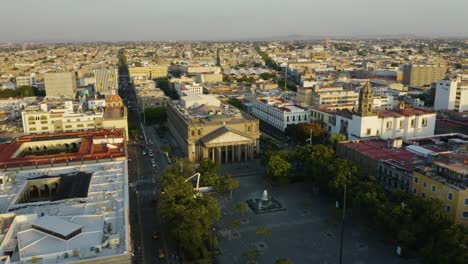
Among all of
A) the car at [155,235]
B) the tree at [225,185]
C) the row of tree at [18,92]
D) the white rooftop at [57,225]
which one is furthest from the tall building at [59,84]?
the white rooftop at [57,225]

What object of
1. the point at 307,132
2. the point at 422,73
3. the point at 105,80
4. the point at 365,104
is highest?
the point at 365,104

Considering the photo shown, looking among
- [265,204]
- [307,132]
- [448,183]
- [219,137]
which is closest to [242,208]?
[265,204]

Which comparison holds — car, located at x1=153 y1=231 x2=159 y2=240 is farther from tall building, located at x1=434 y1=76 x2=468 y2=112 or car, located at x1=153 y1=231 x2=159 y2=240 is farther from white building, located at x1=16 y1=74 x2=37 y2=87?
white building, located at x1=16 y1=74 x2=37 y2=87

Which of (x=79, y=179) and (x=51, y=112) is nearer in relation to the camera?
(x=79, y=179)

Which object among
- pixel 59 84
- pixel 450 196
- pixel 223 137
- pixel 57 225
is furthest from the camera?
pixel 59 84

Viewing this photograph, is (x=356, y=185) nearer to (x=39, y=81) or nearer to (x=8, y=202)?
(x=8, y=202)

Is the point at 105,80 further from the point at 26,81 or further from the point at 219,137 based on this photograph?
the point at 219,137

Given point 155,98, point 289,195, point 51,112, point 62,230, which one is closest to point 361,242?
point 289,195
